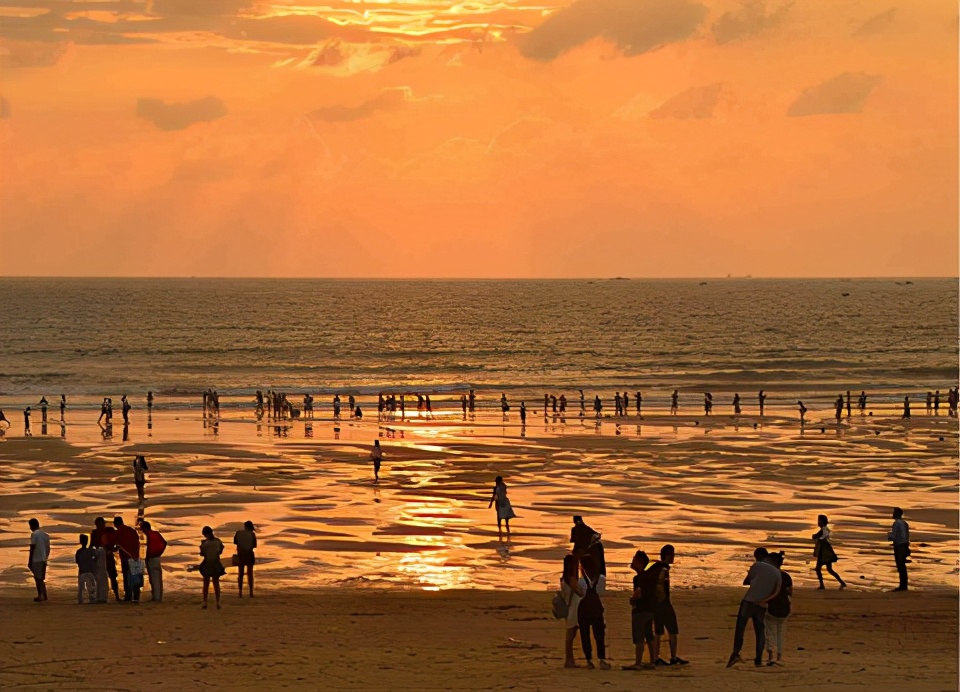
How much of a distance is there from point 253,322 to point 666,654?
161 meters

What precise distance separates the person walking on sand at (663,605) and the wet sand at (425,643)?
35 cm

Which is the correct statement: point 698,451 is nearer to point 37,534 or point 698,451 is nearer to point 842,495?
point 842,495

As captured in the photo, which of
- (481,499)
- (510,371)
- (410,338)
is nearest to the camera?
(481,499)

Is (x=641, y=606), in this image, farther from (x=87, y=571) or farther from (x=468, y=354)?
(x=468, y=354)

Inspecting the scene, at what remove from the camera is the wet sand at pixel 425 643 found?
16484mm

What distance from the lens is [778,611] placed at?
1719 cm

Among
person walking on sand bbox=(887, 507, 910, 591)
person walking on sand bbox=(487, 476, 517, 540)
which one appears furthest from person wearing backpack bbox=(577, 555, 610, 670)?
person walking on sand bbox=(487, 476, 517, 540)

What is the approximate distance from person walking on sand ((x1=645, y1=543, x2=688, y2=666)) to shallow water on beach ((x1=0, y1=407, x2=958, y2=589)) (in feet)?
21.0

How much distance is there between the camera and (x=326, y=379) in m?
92.8

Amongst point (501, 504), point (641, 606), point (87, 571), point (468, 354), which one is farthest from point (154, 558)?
point (468, 354)

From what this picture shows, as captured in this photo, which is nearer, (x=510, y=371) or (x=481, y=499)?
(x=481, y=499)

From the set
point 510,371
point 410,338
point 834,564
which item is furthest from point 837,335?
point 834,564

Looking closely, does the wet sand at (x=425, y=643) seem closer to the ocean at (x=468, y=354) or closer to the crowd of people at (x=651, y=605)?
the crowd of people at (x=651, y=605)

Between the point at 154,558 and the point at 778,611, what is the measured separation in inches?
401
